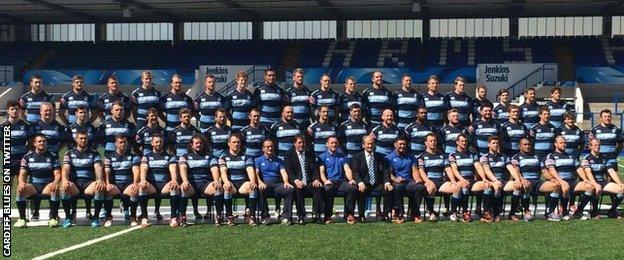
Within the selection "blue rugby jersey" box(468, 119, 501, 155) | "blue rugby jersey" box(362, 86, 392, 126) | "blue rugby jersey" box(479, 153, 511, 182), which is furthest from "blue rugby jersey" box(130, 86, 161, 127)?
"blue rugby jersey" box(479, 153, 511, 182)

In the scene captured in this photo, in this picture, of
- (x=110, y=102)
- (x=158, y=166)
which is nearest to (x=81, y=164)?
(x=158, y=166)

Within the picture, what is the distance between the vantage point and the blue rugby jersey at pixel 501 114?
935cm

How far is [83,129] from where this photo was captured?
27.6 ft

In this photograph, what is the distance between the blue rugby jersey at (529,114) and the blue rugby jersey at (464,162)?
4.28 ft

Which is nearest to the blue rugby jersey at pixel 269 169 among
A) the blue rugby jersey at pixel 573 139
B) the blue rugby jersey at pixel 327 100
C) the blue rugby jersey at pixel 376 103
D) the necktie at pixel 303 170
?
the necktie at pixel 303 170

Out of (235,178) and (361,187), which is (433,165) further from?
(235,178)

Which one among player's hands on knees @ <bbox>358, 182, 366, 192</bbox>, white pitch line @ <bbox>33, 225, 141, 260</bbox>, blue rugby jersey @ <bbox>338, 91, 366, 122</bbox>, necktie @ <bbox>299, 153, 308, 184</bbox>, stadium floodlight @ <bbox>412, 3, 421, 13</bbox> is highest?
stadium floodlight @ <bbox>412, 3, 421, 13</bbox>

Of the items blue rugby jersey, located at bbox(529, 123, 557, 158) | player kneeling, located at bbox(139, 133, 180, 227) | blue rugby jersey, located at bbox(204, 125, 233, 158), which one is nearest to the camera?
player kneeling, located at bbox(139, 133, 180, 227)

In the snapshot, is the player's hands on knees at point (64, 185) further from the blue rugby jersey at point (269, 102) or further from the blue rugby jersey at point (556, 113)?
the blue rugby jersey at point (556, 113)

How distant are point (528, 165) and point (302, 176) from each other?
274 cm

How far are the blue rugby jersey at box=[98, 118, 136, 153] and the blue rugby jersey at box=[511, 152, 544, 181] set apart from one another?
4.65 meters

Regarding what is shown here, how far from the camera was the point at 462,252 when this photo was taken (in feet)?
21.0

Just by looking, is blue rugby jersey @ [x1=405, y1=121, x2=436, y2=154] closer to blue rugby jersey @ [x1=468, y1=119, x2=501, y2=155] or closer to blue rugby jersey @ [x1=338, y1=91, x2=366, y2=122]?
blue rugby jersey @ [x1=468, y1=119, x2=501, y2=155]

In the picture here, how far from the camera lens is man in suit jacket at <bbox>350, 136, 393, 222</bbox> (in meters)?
8.27
